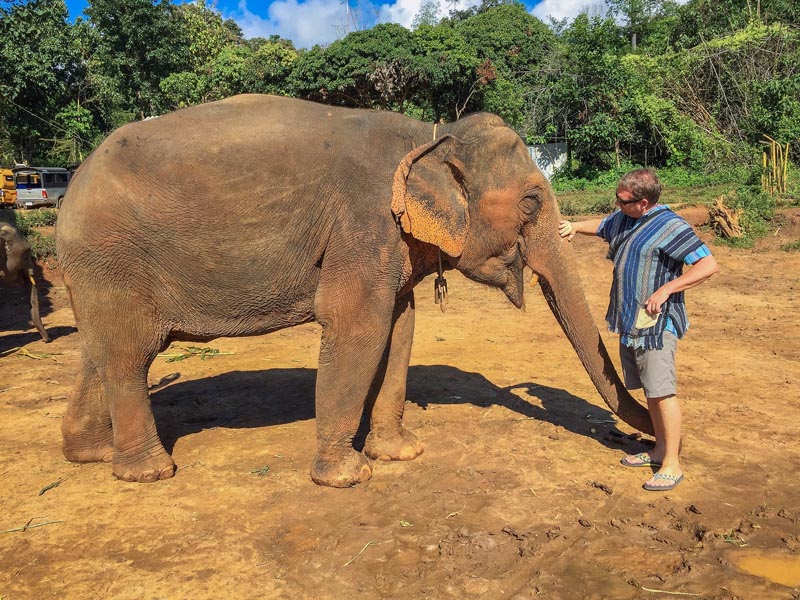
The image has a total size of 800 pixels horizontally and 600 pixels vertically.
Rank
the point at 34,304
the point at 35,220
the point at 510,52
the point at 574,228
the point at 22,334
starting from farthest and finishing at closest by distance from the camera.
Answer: the point at 510,52, the point at 35,220, the point at 22,334, the point at 34,304, the point at 574,228

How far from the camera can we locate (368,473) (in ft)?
14.9

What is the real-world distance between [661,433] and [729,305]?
20.4 feet

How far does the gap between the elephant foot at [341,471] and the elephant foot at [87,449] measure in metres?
1.71

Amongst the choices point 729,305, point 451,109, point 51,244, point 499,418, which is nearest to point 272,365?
point 499,418

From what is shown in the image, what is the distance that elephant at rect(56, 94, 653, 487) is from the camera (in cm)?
418

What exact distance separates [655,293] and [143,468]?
364cm

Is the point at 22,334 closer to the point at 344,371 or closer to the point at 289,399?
the point at 289,399

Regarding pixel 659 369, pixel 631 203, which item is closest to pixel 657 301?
pixel 659 369

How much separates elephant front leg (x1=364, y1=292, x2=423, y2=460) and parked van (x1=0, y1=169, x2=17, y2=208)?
22.2 metres

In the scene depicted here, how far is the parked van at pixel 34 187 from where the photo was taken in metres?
25.7

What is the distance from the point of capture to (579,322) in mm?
4441

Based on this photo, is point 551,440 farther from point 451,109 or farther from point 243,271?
point 451,109

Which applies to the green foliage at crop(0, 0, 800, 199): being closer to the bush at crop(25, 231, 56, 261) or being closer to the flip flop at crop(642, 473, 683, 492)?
the bush at crop(25, 231, 56, 261)

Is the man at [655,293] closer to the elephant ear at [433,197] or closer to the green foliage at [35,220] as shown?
the elephant ear at [433,197]
